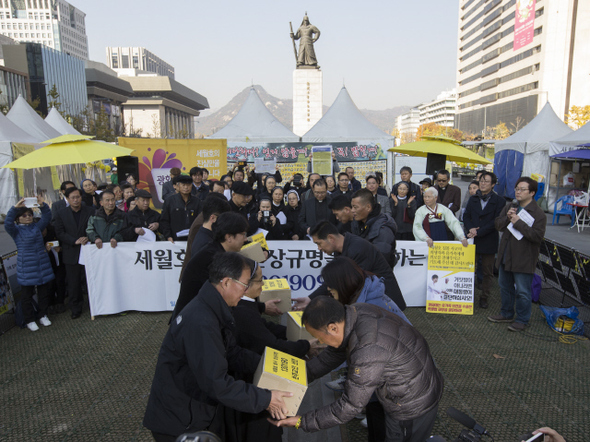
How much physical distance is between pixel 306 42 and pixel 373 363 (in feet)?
70.6

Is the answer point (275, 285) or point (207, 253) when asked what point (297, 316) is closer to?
point (207, 253)

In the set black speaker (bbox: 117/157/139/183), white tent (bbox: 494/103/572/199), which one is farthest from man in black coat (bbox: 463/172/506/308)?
white tent (bbox: 494/103/572/199)

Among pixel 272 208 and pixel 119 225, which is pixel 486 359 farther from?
pixel 119 225

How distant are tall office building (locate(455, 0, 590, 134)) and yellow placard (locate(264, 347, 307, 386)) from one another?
233 ft

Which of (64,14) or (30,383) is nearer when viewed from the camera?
(30,383)

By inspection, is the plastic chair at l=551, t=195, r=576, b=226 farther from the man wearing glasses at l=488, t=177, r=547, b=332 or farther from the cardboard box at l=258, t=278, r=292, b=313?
the cardboard box at l=258, t=278, r=292, b=313

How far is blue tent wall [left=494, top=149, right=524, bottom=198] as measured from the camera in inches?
755

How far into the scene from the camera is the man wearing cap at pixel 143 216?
6250mm

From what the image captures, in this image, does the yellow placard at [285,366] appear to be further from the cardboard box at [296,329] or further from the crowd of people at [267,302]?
the cardboard box at [296,329]

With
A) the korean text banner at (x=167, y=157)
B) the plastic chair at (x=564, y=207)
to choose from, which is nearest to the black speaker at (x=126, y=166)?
the korean text banner at (x=167, y=157)

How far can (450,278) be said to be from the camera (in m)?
5.89

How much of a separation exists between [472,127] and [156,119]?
72.6m

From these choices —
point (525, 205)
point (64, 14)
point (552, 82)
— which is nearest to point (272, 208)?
point (525, 205)

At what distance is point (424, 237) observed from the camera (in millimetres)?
5922
